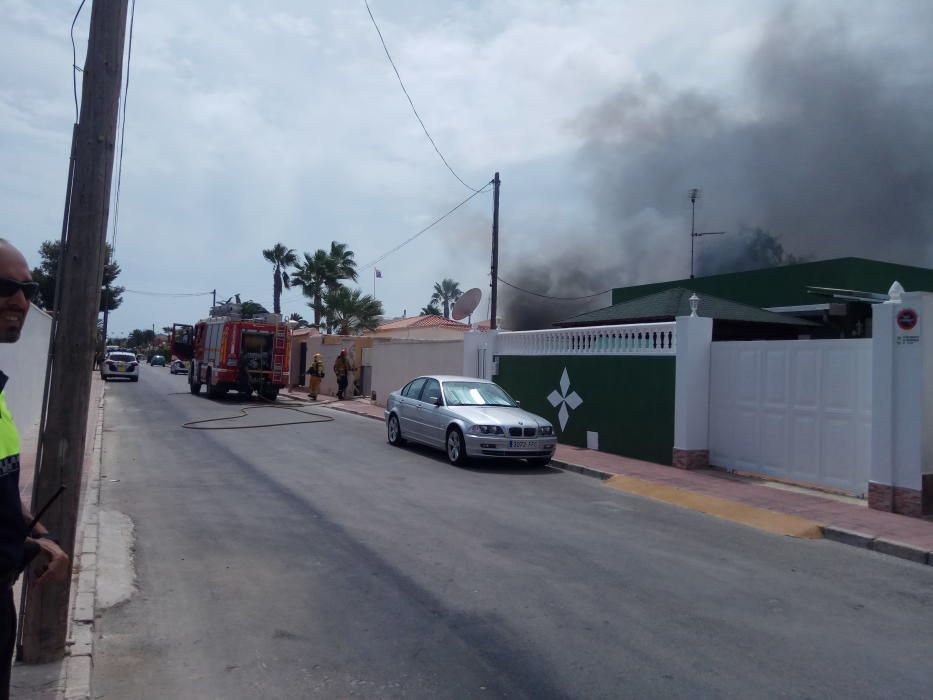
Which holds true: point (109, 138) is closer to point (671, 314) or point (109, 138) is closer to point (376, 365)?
point (671, 314)

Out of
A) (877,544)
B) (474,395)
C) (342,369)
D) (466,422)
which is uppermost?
(342,369)

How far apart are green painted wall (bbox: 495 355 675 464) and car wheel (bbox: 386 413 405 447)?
316 centimetres

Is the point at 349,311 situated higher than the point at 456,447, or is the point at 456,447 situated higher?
the point at 349,311

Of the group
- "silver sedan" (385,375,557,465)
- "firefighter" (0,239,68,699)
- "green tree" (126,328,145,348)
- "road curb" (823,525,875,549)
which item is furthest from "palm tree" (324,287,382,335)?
"green tree" (126,328,145,348)

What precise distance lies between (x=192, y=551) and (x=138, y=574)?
0.73 m

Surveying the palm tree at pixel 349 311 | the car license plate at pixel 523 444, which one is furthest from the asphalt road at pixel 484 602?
the palm tree at pixel 349 311

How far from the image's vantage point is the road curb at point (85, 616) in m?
3.99

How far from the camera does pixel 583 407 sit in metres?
14.7

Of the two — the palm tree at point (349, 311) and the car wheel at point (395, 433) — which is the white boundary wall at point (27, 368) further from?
the palm tree at point (349, 311)

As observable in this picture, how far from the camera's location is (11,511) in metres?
2.55

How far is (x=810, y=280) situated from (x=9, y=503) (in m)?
21.0

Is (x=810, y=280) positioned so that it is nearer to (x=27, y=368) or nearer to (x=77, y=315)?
(x=27, y=368)

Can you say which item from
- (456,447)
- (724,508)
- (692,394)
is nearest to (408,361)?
(456,447)

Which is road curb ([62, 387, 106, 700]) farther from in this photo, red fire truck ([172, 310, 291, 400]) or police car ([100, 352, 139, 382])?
police car ([100, 352, 139, 382])
